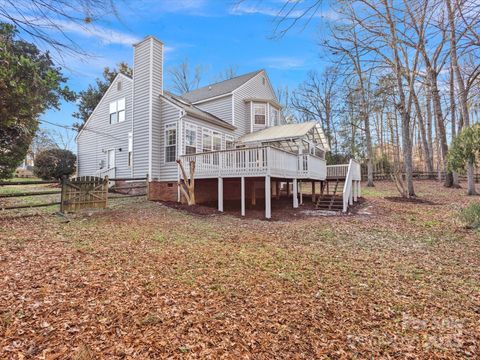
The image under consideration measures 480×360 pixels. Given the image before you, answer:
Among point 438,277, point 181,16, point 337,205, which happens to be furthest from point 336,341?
point 337,205

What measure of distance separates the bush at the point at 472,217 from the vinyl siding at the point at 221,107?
482 inches

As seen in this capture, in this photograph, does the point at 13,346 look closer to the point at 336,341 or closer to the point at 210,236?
the point at 336,341

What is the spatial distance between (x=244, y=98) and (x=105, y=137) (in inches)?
353

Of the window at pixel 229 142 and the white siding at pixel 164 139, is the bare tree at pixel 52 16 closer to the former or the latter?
the white siding at pixel 164 139

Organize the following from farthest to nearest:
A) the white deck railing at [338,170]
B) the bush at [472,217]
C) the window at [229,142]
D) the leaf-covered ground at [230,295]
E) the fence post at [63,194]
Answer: the white deck railing at [338,170], the window at [229,142], the fence post at [63,194], the bush at [472,217], the leaf-covered ground at [230,295]

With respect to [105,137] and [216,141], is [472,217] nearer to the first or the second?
[216,141]

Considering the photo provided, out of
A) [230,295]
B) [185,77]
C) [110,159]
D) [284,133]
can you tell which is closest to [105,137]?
[110,159]

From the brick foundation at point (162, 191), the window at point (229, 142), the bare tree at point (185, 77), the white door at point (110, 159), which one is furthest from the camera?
the bare tree at point (185, 77)

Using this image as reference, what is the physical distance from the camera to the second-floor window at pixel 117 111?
14790 millimetres

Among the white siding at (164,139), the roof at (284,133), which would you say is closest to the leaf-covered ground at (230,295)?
the white siding at (164,139)

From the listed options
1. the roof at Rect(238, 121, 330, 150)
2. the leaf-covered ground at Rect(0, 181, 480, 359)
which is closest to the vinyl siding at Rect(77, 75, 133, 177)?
the roof at Rect(238, 121, 330, 150)

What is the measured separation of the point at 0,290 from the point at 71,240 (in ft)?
8.16

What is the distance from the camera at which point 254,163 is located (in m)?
10.1

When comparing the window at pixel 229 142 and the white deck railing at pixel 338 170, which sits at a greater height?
the window at pixel 229 142
